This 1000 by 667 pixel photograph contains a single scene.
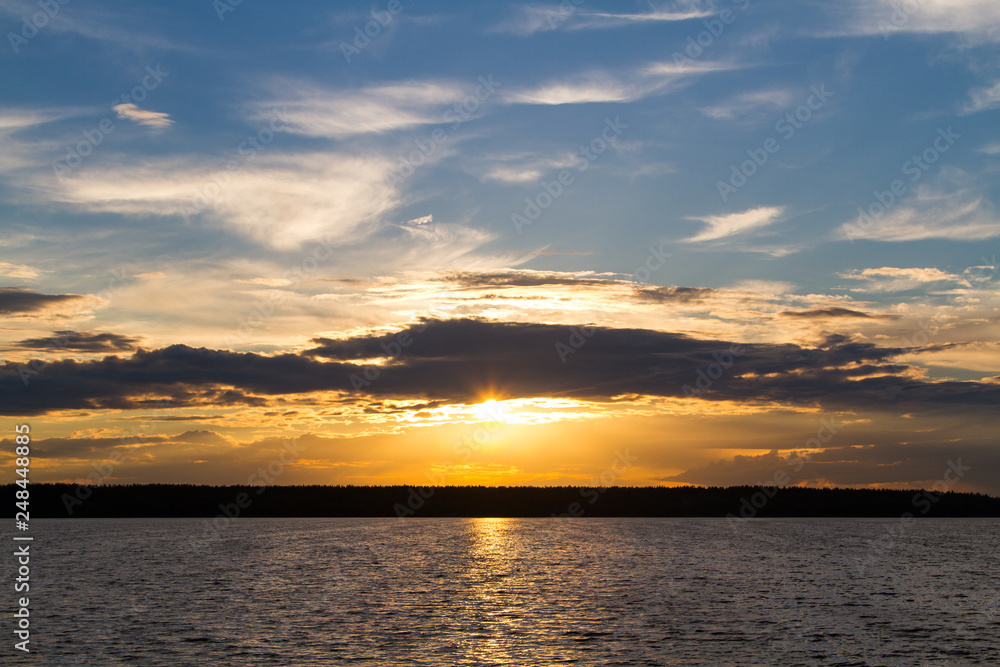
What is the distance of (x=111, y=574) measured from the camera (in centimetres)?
10838

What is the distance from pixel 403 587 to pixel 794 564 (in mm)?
74637

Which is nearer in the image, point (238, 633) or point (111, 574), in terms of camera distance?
point (238, 633)

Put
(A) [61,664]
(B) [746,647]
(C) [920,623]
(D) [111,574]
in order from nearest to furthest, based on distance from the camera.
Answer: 1. (A) [61,664]
2. (B) [746,647]
3. (C) [920,623]
4. (D) [111,574]

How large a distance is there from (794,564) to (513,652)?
95221 mm

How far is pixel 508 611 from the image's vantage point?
7462cm

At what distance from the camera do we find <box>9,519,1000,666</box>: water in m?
53.6

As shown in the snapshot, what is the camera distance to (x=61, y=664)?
48.7 metres

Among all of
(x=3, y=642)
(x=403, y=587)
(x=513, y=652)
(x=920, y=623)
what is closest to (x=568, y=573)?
(x=403, y=587)

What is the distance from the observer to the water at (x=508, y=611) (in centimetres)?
5362

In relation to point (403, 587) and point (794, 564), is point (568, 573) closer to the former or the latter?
point (403, 587)

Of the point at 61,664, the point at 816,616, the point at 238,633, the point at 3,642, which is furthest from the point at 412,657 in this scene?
the point at 816,616

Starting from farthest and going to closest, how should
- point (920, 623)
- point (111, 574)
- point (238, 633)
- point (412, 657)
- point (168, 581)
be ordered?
point (111, 574)
point (168, 581)
point (920, 623)
point (238, 633)
point (412, 657)

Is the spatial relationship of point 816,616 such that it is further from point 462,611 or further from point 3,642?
point 3,642

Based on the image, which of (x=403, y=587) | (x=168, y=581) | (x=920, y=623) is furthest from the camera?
(x=168, y=581)
